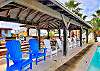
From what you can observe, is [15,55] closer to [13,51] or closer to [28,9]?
[13,51]

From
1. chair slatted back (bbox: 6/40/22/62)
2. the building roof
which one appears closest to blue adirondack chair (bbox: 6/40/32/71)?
chair slatted back (bbox: 6/40/22/62)

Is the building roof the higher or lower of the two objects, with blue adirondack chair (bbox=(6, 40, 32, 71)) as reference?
higher

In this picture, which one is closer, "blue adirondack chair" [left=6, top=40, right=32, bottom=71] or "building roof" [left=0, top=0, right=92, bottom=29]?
"blue adirondack chair" [left=6, top=40, right=32, bottom=71]

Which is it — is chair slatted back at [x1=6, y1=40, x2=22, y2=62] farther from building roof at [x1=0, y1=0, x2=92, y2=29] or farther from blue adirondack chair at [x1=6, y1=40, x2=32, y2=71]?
building roof at [x1=0, y1=0, x2=92, y2=29]

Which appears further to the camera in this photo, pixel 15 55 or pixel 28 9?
pixel 28 9

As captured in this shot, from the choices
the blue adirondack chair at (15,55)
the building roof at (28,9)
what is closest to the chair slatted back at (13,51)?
the blue adirondack chair at (15,55)

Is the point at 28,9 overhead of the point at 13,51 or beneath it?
overhead

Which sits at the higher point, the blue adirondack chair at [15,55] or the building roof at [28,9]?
the building roof at [28,9]

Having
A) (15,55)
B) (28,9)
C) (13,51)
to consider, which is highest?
(28,9)

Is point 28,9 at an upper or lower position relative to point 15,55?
upper

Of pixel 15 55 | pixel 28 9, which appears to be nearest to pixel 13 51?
pixel 15 55

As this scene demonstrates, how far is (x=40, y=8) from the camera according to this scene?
7.15 metres

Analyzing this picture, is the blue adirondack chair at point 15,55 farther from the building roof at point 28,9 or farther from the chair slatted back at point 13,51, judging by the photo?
the building roof at point 28,9

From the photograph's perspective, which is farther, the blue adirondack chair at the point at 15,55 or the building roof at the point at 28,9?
the building roof at the point at 28,9
